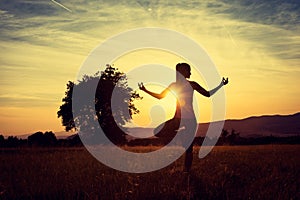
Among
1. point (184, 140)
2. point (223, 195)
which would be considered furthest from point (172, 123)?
point (223, 195)

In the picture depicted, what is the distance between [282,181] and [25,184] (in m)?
4.68

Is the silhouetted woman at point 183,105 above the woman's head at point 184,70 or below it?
below

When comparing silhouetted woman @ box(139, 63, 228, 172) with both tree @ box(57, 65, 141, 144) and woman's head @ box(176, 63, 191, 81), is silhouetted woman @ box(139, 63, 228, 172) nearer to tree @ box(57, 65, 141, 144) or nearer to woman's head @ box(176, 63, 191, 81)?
woman's head @ box(176, 63, 191, 81)

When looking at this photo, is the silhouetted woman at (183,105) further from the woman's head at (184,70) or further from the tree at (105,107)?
the tree at (105,107)

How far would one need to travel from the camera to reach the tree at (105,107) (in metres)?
56.4

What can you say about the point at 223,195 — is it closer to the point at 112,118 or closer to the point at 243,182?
the point at 243,182

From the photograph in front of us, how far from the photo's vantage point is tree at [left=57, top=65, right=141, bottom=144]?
56.4 meters

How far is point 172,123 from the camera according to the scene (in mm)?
9602

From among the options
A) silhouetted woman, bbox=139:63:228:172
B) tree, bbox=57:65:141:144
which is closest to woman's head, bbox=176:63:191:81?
silhouetted woman, bbox=139:63:228:172

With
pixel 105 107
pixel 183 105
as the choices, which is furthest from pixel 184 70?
pixel 105 107

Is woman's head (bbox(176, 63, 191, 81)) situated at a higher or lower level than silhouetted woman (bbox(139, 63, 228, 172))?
higher

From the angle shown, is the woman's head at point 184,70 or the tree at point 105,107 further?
the tree at point 105,107

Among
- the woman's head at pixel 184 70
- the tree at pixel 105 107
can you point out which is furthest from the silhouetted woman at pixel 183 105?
the tree at pixel 105 107

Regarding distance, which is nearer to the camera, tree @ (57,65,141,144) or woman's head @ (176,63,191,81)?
woman's head @ (176,63,191,81)
